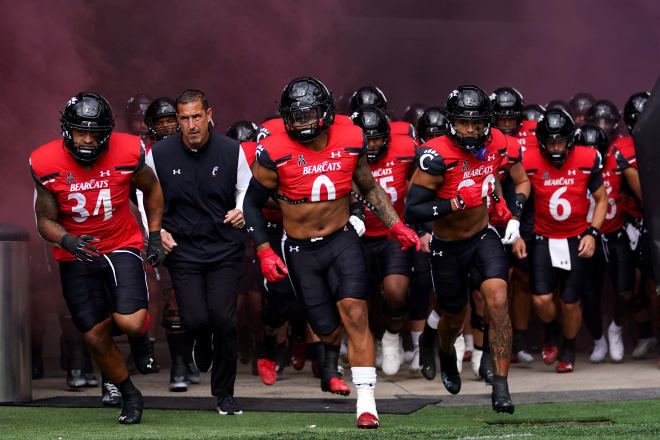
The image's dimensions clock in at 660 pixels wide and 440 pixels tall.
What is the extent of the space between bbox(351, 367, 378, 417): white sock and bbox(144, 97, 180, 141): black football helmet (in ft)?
9.80

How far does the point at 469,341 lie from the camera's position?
34.4ft

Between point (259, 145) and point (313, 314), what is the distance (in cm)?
104

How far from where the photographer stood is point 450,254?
8.05 meters

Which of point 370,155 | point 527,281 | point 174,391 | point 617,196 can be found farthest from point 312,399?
point 617,196

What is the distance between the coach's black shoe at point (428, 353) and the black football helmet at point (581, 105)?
330 centimetres

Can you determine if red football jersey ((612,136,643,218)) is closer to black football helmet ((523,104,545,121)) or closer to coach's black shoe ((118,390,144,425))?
black football helmet ((523,104,545,121))

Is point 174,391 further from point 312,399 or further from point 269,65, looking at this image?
point 269,65

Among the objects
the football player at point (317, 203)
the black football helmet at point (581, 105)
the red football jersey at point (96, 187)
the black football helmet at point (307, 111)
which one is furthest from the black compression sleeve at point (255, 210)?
the black football helmet at point (581, 105)

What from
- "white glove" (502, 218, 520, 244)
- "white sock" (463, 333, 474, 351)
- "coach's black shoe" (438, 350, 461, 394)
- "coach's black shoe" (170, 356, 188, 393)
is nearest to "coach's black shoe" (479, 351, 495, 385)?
"coach's black shoe" (438, 350, 461, 394)

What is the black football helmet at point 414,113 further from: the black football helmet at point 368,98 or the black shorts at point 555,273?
the black shorts at point 555,273

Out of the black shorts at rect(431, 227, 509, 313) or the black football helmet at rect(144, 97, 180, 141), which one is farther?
the black football helmet at rect(144, 97, 180, 141)

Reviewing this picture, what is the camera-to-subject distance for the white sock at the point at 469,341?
411 inches

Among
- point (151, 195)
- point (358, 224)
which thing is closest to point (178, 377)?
point (151, 195)

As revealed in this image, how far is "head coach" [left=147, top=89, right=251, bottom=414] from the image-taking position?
7.98 m
